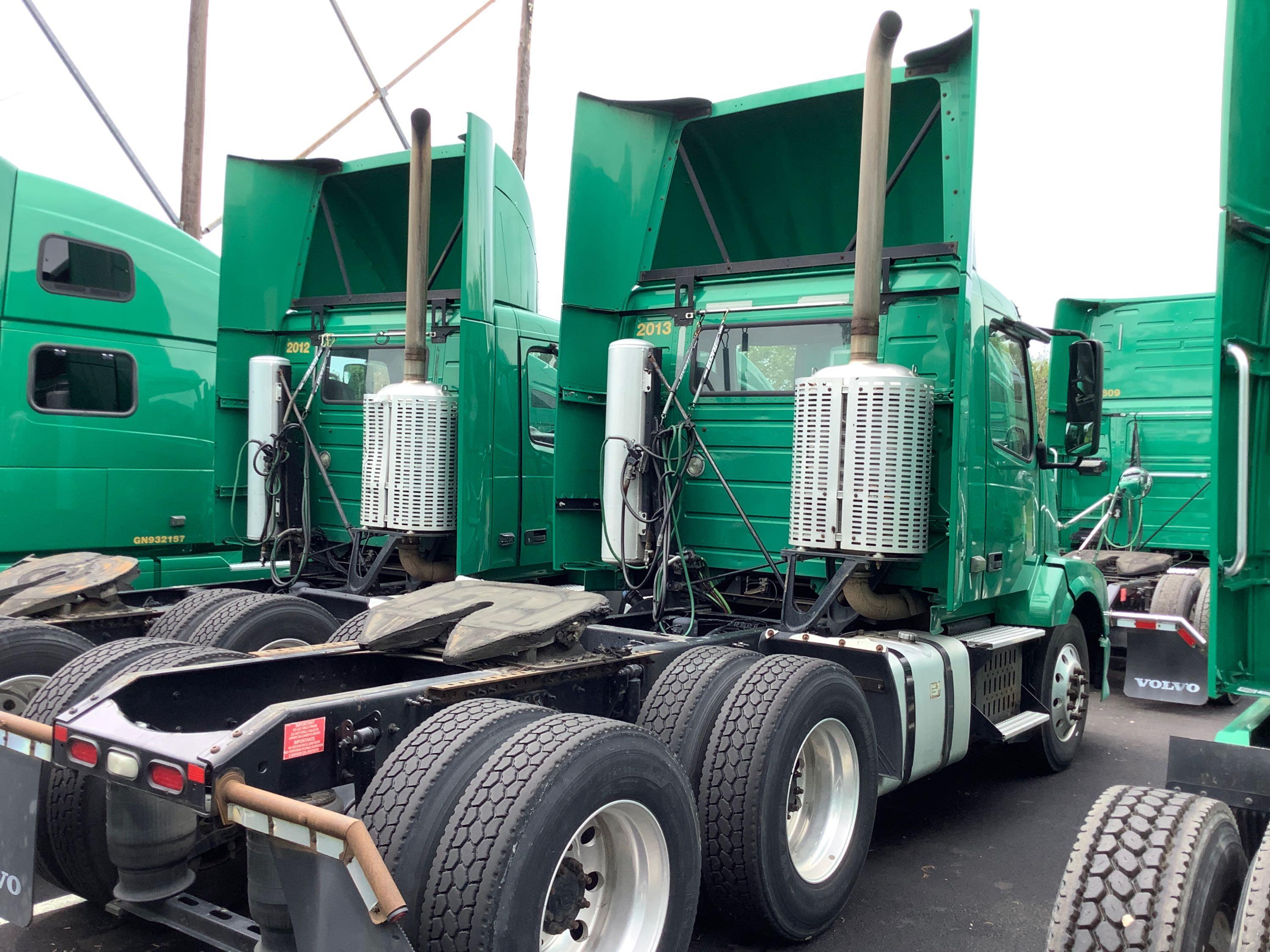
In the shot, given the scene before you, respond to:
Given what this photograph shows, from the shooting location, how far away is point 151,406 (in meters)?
7.78

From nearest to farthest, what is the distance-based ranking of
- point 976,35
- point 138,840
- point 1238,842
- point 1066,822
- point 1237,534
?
point 1238,842 → point 1237,534 → point 138,840 → point 976,35 → point 1066,822

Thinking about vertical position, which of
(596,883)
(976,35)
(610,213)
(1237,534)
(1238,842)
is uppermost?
(976,35)

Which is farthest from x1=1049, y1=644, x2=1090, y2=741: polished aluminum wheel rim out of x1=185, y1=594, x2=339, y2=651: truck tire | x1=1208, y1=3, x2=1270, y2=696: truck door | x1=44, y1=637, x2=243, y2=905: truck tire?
x1=44, y1=637, x2=243, y2=905: truck tire

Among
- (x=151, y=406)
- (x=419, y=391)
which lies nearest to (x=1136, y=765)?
(x=419, y=391)

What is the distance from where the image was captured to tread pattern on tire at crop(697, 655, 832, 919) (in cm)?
376

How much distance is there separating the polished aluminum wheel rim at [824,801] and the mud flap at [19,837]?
263 cm

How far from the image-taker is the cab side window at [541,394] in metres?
7.03

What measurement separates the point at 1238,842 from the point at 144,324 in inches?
297

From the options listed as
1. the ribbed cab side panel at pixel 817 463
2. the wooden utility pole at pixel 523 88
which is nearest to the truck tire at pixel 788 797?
the ribbed cab side panel at pixel 817 463

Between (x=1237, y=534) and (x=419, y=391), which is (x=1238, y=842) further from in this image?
(x=419, y=391)

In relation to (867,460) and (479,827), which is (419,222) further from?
(479,827)

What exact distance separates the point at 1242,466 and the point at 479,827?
2.30 metres

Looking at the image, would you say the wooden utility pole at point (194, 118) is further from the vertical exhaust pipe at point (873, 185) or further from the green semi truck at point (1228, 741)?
the green semi truck at point (1228, 741)

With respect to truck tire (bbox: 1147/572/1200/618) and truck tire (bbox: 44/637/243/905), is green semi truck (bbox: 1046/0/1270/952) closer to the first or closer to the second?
truck tire (bbox: 44/637/243/905)
